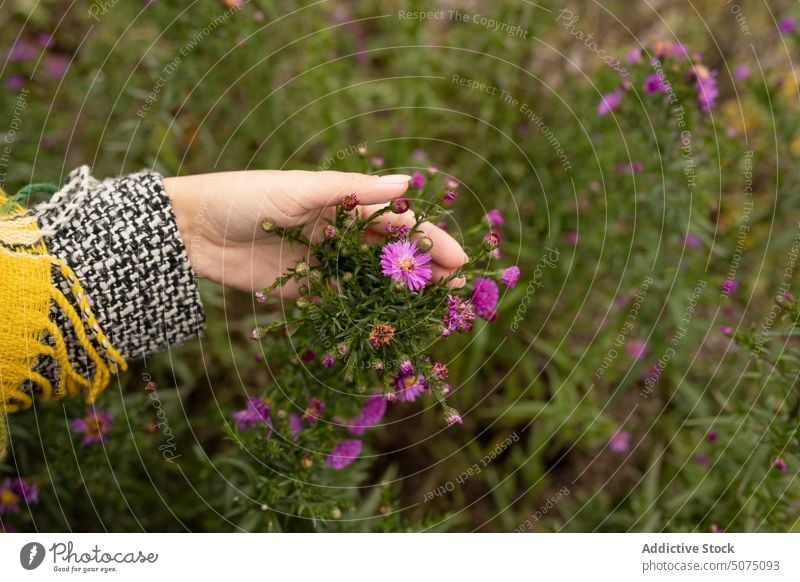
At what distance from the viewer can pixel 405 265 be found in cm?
172

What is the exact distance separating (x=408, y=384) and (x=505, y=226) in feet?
5.26

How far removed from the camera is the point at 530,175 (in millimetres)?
3309

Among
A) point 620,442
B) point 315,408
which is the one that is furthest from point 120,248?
point 620,442

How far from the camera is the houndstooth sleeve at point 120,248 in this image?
201 centimetres

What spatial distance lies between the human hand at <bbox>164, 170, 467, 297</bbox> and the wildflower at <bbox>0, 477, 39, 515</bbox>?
1.10 meters

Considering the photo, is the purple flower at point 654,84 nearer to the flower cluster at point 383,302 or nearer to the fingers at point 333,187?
the flower cluster at point 383,302

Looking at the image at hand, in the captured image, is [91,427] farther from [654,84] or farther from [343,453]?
[654,84]

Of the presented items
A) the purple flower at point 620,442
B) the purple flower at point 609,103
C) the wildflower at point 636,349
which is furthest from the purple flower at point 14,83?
the purple flower at point 620,442

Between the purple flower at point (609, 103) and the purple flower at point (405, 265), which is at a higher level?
the purple flower at point (609, 103)

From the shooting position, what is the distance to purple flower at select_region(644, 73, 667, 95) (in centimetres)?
258

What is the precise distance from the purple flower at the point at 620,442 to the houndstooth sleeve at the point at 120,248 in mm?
2323
